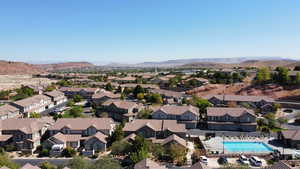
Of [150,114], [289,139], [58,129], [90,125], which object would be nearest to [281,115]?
[289,139]

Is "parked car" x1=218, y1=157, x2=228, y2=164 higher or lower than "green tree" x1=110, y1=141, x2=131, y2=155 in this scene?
lower

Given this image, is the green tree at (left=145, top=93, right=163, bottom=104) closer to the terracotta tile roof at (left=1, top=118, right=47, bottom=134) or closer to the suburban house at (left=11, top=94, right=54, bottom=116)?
the suburban house at (left=11, top=94, right=54, bottom=116)

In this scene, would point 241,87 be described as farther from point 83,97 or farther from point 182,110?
point 83,97

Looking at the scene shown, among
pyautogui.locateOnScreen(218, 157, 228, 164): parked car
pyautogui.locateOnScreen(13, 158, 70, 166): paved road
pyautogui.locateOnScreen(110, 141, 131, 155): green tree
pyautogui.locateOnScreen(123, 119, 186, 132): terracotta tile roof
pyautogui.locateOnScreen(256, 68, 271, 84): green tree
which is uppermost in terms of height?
pyautogui.locateOnScreen(256, 68, 271, 84): green tree

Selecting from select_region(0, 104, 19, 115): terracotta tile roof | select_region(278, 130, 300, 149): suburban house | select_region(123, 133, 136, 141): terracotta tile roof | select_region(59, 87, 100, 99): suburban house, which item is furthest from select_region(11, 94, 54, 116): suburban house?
select_region(278, 130, 300, 149): suburban house

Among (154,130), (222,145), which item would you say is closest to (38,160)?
(154,130)

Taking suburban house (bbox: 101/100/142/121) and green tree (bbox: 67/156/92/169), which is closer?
green tree (bbox: 67/156/92/169)
